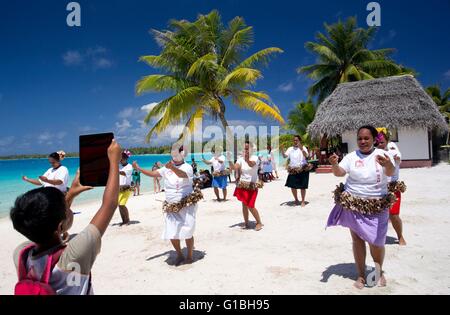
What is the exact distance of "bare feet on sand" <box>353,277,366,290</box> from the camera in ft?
13.1

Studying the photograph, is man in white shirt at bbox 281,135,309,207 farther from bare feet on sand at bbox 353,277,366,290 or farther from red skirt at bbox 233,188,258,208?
bare feet on sand at bbox 353,277,366,290

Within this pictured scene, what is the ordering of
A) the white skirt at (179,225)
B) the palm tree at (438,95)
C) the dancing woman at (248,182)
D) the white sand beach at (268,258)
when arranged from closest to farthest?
1. the white sand beach at (268,258)
2. the white skirt at (179,225)
3. the dancing woman at (248,182)
4. the palm tree at (438,95)

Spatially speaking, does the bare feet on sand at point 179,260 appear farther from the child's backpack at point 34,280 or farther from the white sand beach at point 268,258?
the child's backpack at point 34,280

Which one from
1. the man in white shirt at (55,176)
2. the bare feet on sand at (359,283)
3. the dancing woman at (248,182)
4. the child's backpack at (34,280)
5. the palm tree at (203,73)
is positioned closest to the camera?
the child's backpack at (34,280)

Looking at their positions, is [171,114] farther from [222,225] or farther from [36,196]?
[36,196]

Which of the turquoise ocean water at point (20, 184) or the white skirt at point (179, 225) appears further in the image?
the turquoise ocean water at point (20, 184)

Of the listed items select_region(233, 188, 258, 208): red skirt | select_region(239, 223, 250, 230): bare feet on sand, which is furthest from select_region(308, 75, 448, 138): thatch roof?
select_region(233, 188, 258, 208): red skirt

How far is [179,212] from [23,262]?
355 centimetres

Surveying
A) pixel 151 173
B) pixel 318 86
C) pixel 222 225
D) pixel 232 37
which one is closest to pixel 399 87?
pixel 318 86

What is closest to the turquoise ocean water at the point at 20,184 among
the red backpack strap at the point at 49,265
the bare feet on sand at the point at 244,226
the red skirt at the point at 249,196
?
the bare feet on sand at the point at 244,226

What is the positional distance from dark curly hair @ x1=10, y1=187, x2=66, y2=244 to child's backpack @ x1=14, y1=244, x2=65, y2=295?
102 mm

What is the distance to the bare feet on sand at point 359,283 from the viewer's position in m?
3.98

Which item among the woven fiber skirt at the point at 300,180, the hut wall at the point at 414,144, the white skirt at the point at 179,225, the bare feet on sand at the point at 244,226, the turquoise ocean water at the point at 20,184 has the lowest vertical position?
the turquoise ocean water at the point at 20,184

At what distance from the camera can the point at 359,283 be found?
4004 millimetres
